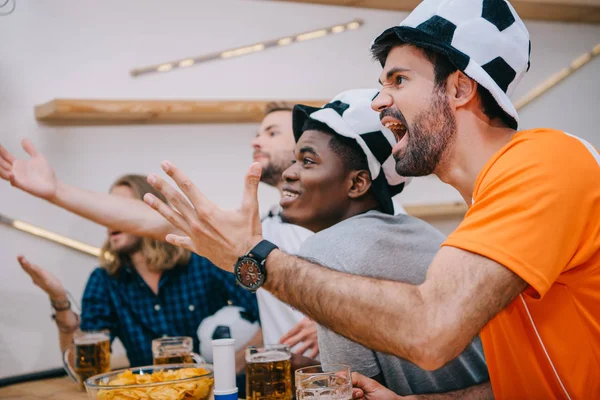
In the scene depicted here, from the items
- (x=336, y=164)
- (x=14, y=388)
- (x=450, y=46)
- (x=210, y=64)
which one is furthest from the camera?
(x=210, y=64)

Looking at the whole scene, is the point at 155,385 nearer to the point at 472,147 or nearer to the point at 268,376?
the point at 268,376

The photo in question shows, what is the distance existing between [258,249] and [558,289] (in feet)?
1.59

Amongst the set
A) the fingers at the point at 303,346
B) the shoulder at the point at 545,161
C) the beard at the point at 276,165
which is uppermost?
the beard at the point at 276,165

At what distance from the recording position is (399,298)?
95 centimetres

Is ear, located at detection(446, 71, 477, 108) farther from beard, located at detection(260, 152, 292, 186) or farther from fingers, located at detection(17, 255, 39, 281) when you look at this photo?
fingers, located at detection(17, 255, 39, 281)

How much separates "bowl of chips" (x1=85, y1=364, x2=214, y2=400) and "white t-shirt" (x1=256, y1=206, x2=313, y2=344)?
32.9 inches

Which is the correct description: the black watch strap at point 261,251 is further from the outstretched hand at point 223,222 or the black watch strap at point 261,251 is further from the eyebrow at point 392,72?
the eyebrow at point 392,72

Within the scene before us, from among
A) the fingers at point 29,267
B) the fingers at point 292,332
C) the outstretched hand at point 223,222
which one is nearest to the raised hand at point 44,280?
the fingers at point 29,267

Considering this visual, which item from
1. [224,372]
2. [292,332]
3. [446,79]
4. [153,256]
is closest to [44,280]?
[153,256]

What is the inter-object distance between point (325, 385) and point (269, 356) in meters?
0.26

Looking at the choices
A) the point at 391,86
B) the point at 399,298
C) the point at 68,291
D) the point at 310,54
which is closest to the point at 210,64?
the point at 310,54

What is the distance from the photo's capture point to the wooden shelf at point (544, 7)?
3.24 m

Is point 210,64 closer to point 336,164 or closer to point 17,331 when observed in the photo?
point 17,331

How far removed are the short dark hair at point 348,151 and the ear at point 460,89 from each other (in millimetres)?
447
